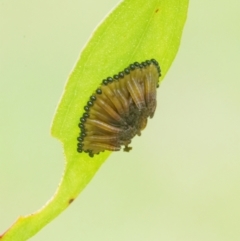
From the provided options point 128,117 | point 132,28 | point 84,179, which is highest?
point 132,28

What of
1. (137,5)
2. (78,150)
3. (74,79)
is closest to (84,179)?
(78,150)

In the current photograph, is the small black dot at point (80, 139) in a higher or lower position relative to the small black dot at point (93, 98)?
lower

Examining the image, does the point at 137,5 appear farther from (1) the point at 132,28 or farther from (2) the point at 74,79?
(2) the point at 74,79

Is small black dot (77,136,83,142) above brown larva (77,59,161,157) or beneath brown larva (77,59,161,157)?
beneath

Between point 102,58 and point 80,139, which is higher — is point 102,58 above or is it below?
above

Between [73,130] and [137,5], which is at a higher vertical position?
[137,5]
